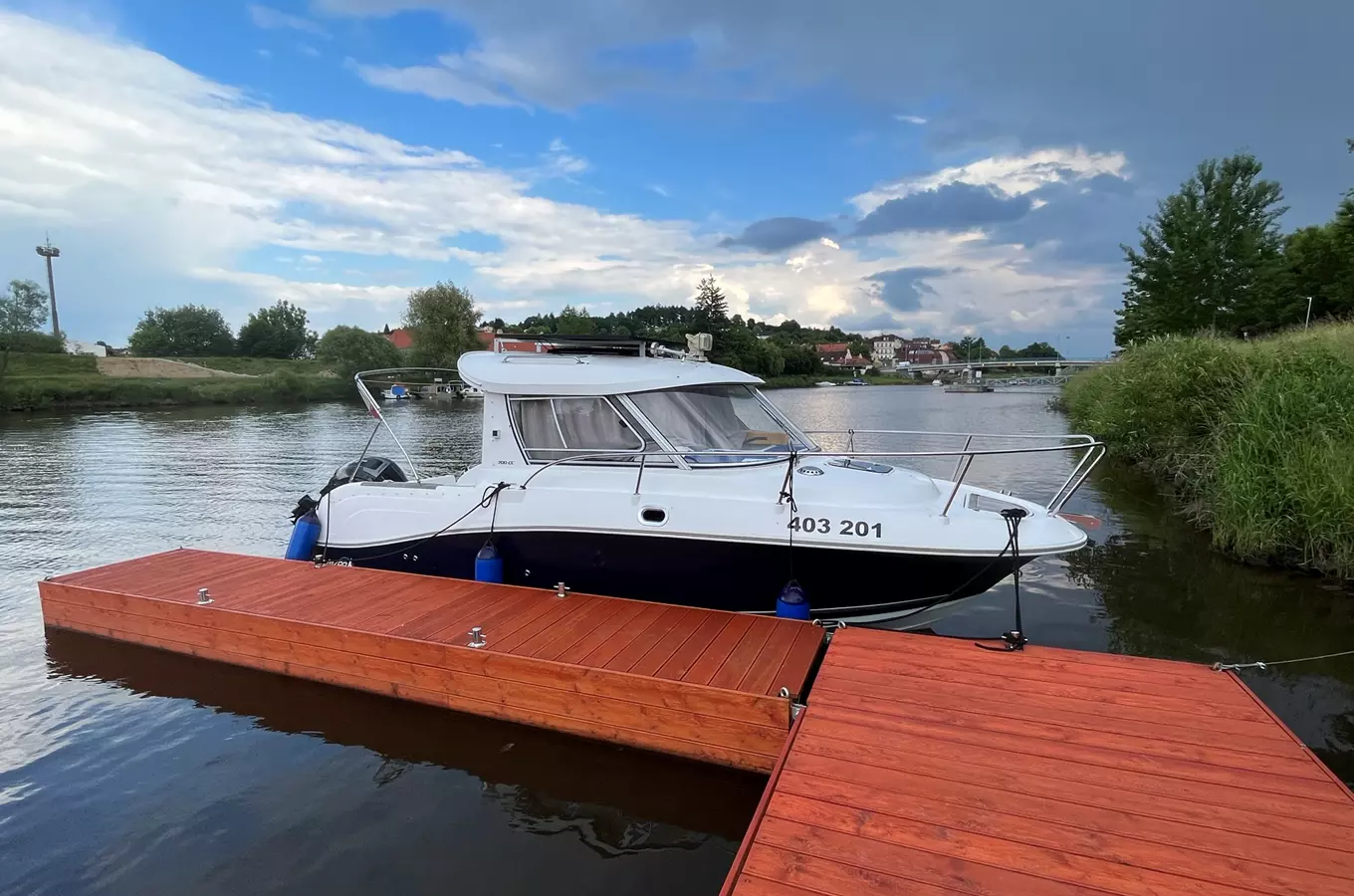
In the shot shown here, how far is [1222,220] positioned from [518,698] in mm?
36091

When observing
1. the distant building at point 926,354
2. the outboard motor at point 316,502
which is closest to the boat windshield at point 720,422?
the outboard motor at point 316,502

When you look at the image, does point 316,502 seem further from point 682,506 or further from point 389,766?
point 682,506

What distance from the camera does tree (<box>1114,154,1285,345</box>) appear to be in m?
28.3

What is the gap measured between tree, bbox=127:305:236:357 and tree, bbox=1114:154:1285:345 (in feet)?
329

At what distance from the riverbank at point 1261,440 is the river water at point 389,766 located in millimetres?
553

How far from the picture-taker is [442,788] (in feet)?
15.0

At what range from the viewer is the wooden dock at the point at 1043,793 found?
8.54 feet

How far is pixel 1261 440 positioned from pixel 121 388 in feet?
170

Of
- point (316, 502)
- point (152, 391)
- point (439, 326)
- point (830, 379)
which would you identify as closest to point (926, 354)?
point (830, 379)

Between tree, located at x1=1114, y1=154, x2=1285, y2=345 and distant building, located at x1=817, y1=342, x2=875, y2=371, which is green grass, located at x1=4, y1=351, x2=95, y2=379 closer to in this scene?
tree, located at x1=1114, y1=154, x2=1285, y2=345

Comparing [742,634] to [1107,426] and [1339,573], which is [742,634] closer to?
[1339,573]

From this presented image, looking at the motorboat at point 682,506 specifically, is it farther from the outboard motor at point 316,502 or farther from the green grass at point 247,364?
the green grass at point 247,364

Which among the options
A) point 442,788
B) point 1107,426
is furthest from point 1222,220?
point 442,788

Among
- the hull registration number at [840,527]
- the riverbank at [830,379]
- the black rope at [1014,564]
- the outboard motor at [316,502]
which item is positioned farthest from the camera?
the riverbank at [830,379]
